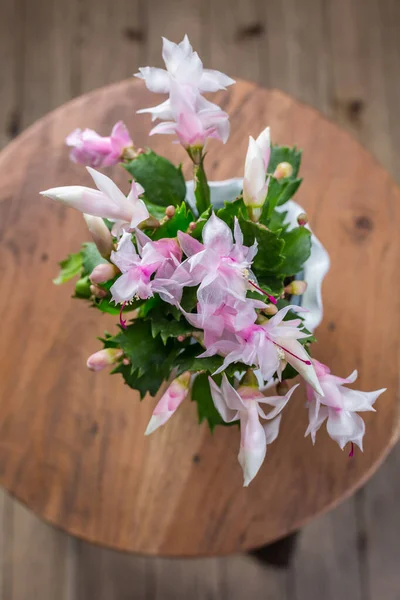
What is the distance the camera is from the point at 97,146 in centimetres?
55

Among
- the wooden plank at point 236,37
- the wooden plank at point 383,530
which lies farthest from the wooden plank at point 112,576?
the wooden plank at point 236,37

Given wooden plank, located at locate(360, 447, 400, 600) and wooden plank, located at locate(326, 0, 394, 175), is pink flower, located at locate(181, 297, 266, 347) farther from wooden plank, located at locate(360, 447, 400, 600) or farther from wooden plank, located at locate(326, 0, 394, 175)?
wooden plank, located at locate(326, 0, 394, 175)

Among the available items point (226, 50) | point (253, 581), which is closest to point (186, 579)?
point (253, 581)

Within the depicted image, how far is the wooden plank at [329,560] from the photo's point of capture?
1187 mm

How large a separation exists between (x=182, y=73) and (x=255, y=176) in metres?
0.10

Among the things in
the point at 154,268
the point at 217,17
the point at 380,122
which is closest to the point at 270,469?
the point at 154,268

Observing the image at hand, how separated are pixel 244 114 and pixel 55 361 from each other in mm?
414

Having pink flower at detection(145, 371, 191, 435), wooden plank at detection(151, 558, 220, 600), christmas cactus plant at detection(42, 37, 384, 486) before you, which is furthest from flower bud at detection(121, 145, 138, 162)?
wooden plank at detection(151, 558, 220, 600)

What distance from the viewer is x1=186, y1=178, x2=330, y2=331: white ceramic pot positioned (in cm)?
64

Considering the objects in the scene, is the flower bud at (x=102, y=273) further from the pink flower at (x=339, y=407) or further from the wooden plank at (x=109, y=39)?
the wooden plank at (x=109, y=39)

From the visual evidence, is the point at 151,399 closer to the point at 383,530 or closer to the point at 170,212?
the point at 170,212

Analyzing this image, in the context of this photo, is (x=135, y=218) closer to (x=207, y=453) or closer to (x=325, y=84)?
(x=207, y=453)

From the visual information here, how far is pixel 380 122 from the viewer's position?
1368 millimetres

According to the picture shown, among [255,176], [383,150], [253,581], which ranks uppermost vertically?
[383,150]
